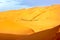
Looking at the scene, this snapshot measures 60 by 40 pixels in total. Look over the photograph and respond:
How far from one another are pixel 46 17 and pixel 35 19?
0.10 metres

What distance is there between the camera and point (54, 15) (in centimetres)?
113

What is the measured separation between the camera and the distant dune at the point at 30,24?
88 centimetres

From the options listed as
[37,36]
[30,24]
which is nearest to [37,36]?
[37,36]

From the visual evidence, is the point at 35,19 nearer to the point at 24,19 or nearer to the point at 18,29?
the point at 24,19

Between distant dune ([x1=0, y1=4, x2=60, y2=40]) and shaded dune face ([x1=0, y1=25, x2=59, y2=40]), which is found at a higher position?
distant dune ([x1=0, y1=4, x2=60, y2=40])

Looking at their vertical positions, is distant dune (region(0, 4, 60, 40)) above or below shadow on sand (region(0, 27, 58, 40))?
above

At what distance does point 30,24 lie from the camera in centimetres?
96

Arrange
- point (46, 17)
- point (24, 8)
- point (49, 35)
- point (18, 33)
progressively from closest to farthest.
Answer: point (18, 33), point (49, 35), point (46, 17), point (24, 8)

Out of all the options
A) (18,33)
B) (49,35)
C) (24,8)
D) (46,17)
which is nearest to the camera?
(18,33)

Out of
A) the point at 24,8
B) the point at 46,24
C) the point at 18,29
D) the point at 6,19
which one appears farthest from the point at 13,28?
the point at 24,8

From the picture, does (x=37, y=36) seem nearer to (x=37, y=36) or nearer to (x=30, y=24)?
(x=37, y=36)

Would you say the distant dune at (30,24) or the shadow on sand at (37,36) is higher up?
the distant dune at (30,24)

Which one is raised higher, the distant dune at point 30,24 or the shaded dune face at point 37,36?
the distant dune at point 30,24

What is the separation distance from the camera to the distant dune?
0.88 metres
